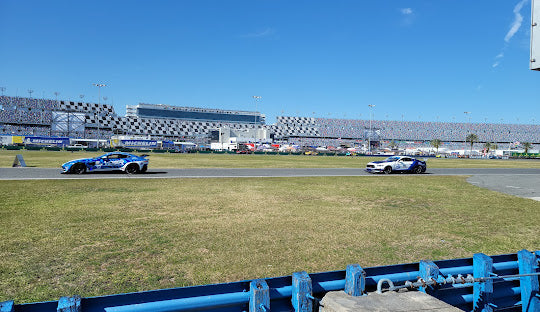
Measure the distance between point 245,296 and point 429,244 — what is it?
510 cm

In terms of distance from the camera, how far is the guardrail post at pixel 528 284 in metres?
3.35

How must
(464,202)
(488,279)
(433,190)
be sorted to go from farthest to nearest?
(433,190) → (464,202) → (488,279)

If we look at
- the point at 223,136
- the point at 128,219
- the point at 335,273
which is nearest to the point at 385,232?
the point at 335,273

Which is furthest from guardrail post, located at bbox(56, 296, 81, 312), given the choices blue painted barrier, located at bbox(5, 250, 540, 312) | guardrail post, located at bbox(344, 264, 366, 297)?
guardrail post, located at bbox(344, 264, 366, 297)

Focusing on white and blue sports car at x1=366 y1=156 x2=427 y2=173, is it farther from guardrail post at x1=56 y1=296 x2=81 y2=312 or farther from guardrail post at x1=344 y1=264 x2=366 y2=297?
guardrail post at x1=56 y1=296 x2=81 y2=312

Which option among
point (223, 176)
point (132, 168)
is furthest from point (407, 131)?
point (132, 168)

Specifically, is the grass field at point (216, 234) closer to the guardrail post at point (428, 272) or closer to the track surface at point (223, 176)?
the guardrail post at point (428, 272)

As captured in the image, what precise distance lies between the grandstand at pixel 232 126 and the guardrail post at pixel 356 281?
102229mm

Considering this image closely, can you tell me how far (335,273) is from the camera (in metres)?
2.83

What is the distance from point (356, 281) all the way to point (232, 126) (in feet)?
451

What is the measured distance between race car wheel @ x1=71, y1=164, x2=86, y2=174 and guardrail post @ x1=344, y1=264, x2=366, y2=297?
18399mm

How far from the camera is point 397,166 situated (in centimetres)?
2278

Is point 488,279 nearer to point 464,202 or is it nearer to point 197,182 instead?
point 464,202

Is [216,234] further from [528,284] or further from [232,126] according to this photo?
[232,126]
